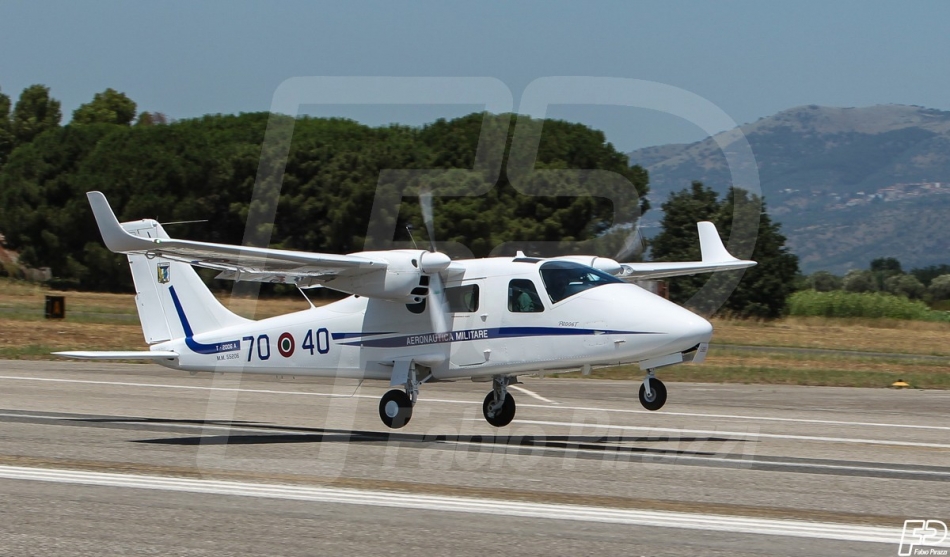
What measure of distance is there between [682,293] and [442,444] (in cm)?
3533

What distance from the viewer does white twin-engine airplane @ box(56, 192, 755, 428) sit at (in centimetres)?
1449

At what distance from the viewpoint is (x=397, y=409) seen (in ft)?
52.6

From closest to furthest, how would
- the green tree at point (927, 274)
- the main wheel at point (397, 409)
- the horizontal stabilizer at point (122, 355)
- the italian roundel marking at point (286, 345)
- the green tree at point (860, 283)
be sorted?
1. the main wheel at point (397, 409)
2. the horizontal stabilizer at point (122, 355)
3. the italian roundel marking at point (286, 345)
4. the green tree at point (860, 283)
5. the green tree at point (927, 274)

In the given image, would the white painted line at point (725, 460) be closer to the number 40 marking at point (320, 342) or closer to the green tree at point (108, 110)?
the number 40 marking at point (320, 342)

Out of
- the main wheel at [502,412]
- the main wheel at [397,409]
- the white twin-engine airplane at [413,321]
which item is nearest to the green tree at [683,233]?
the white twin-engine airplane at [413,321]

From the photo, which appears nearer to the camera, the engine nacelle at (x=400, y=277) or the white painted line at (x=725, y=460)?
the white painted line at (x=725, y=460)

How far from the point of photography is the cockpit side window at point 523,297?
1529 cm

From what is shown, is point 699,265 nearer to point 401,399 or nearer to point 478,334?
point 478,334

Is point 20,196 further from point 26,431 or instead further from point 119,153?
point 26,431

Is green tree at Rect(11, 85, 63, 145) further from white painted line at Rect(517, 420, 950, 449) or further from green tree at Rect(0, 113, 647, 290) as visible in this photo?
white painted line at Rect(517, 420, 950, 449)

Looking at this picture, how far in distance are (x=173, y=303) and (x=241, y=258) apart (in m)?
3.73

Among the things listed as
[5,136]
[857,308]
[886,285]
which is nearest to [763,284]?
[857,308]

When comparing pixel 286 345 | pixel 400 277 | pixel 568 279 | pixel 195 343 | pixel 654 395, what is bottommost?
pixel 195 343

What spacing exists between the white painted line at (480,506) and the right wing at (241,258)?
3182mm
